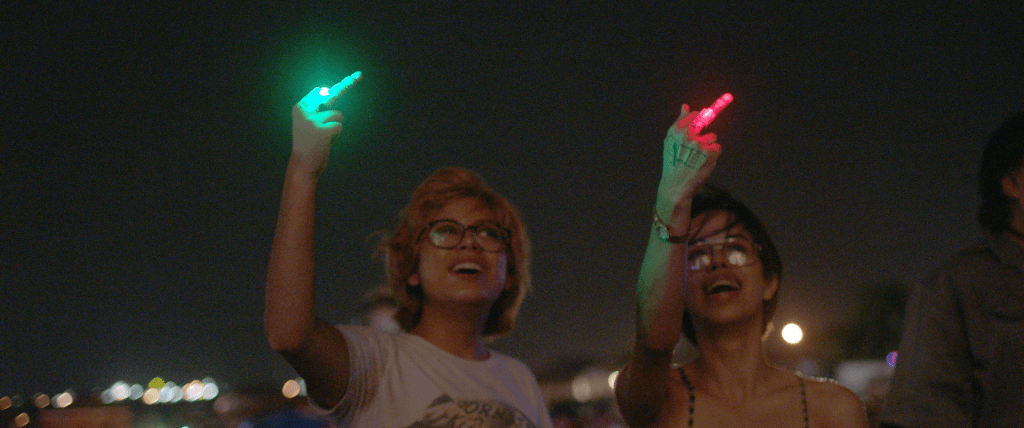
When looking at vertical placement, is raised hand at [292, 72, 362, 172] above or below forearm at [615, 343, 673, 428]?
above

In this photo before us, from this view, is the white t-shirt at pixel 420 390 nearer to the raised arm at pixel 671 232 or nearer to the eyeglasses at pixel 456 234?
the eyeglasses at pixel 456 234

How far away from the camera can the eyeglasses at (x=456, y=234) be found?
3541mm

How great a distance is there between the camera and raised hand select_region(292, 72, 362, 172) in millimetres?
2639

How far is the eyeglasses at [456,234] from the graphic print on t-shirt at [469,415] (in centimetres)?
72

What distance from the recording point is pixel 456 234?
3555 mm

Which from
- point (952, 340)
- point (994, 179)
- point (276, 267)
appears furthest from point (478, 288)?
point (994, 179)

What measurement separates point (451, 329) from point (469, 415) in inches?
21.3

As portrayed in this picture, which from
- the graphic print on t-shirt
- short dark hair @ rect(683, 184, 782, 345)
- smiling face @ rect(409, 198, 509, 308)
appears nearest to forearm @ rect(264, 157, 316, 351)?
the graphic print on t-shirt

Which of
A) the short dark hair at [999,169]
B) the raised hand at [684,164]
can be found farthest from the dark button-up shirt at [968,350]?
the raised hand at [684,164]

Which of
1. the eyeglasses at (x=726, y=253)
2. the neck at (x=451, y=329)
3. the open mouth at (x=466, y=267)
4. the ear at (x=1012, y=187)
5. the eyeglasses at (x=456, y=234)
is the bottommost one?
the neck at (x=451, y=329)

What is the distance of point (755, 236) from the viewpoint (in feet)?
11.3

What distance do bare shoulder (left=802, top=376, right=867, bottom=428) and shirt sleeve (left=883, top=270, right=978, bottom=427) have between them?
1.60ft

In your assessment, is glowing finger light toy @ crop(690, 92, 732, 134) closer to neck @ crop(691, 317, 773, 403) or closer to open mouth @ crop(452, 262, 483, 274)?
neck @ crop(691, 317, 773, 403)

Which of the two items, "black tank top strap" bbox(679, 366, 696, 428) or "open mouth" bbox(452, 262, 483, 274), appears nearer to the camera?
"black tank top strap" bbox(679, 366, 696, 428)
